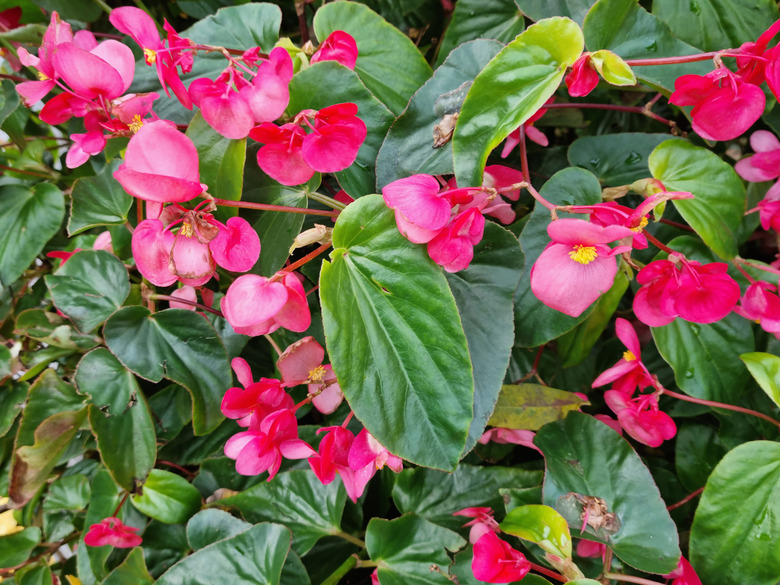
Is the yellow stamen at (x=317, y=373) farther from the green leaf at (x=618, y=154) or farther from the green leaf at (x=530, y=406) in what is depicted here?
the green leaf at (x=618, y=154)

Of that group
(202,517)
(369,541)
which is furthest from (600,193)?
(202,517)

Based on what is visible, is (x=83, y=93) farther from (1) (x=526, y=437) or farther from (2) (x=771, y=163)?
(2) (x=771, y=163)

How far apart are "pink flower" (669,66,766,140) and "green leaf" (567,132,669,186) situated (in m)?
0.17

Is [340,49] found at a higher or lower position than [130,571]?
higher

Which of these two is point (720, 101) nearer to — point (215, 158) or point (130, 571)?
point (215, 158)

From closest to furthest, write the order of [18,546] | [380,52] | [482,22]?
1. [380,52]
2. [482,22]
3. [18,546]

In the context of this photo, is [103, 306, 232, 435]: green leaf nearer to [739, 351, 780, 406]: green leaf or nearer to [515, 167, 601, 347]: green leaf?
[515, 167, 601, 347]: green leaf

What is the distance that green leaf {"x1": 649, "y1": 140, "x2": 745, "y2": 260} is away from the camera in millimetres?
534

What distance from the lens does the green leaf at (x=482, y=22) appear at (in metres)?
0.67

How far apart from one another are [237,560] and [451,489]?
10.6 inches

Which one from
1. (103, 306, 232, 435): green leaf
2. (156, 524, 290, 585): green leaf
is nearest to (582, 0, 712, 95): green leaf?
A: (103, 306, 232, 435): green leaf

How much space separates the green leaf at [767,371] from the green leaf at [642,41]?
0.31 metres

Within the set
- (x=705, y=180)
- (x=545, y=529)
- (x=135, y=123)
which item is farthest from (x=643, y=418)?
(x=135, y=123)

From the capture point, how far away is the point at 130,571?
0.63m
